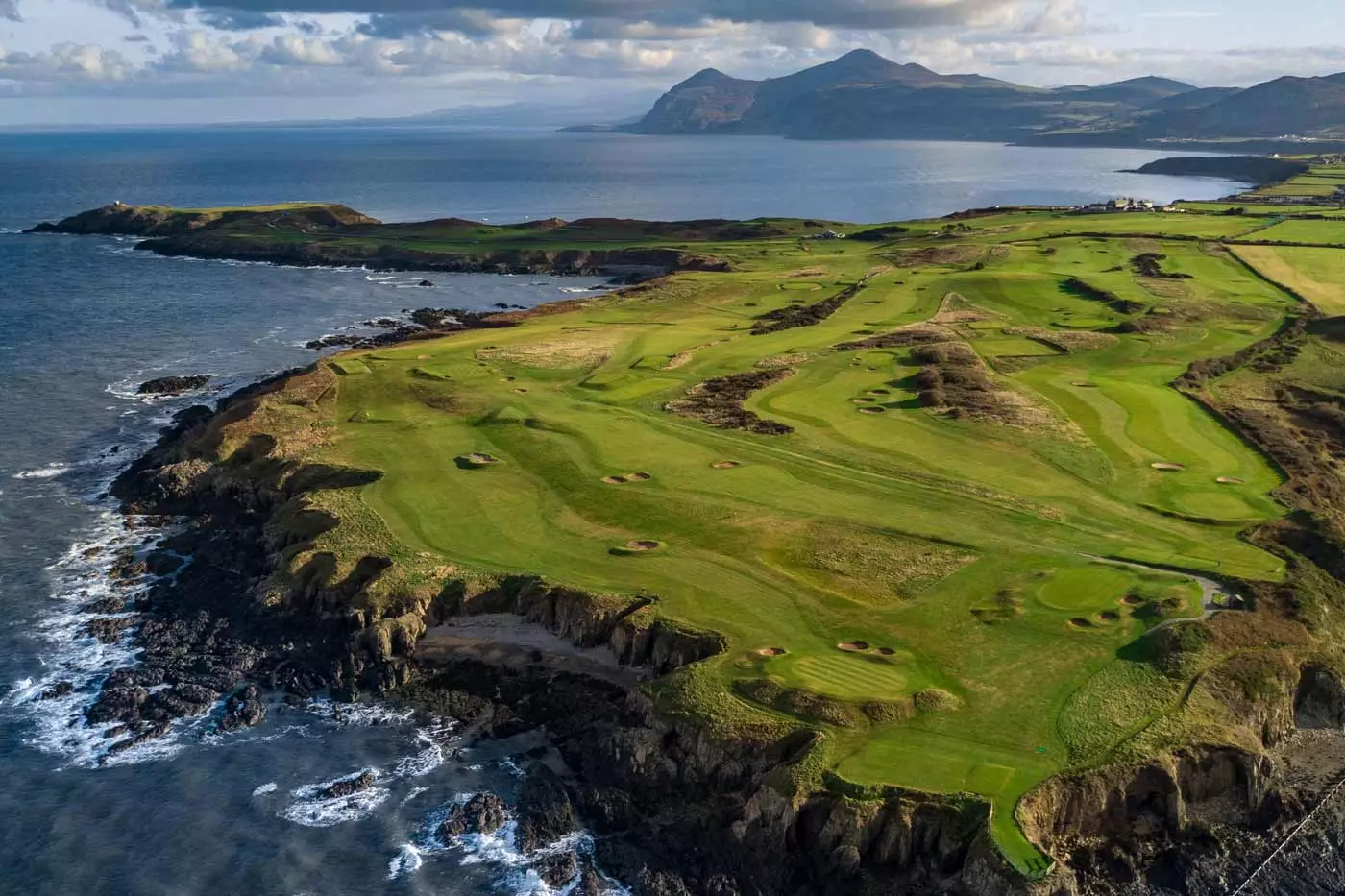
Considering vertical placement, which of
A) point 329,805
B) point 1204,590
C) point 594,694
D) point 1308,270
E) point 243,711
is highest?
point 1308,270

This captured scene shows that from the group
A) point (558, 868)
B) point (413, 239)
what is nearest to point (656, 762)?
point (558, 868)

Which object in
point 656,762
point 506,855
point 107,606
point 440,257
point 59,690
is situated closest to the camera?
point 506,855

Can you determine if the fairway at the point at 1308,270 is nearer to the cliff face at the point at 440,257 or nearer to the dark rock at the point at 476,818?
the cliff face at the point at 440,257

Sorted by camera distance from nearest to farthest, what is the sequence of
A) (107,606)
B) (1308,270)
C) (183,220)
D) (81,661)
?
1. (81,661)
2. (107,606)
3. (1308,270)
4. (183,220)

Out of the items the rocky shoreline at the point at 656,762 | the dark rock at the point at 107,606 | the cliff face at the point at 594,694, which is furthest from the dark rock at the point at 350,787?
the dark rock at the point at 107,606

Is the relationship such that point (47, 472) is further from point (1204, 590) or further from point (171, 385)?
point (1204, 590)

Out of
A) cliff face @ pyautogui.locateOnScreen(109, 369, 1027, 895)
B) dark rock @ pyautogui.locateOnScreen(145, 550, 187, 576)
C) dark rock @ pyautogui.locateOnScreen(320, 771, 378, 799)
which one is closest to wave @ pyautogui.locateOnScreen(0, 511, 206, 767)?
dark rock @ pyautogui.locateOnScreen(145, 550, 187, 576)

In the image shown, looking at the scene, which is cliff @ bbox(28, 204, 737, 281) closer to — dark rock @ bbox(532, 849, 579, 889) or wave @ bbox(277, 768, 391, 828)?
wave @ bbox(277, 768, 391, 828)
